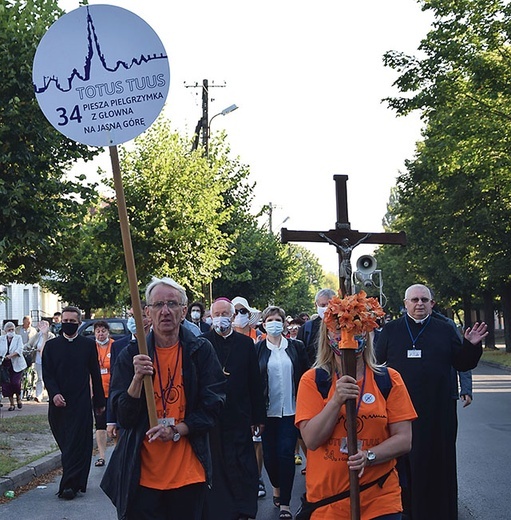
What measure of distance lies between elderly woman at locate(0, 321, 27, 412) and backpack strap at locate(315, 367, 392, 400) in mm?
16947

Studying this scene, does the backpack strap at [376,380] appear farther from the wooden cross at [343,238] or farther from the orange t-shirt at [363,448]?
the wooden cross at [343,238]

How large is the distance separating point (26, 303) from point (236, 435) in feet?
175

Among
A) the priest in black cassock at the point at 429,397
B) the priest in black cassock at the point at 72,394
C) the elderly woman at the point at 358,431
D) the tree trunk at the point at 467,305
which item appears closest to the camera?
the elderly woman at the point at 358,431

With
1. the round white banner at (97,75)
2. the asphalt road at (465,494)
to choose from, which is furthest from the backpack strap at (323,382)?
the asphalt road at (465,494)

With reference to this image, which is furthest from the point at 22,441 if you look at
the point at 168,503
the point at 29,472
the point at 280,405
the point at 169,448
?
the point at 169,448

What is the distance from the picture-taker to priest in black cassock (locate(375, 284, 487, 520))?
830 cm

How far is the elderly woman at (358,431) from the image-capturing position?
4.88m

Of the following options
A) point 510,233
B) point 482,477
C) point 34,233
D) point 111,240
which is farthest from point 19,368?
point 510,233

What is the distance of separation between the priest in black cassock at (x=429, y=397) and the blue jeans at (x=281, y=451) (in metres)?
1.69

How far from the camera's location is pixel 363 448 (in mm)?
4949

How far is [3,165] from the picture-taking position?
14.4 m

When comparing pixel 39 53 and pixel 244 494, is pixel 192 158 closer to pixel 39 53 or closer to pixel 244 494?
pixel 244 494

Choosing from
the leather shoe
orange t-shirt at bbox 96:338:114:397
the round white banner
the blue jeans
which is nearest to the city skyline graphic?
the round white banner

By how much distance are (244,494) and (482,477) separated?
382 centimetres
